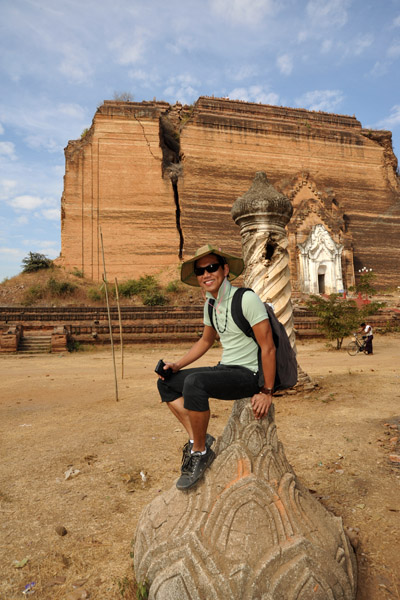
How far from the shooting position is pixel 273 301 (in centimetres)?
588

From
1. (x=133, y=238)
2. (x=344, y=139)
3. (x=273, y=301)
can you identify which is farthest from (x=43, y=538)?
(x=344, y=139)

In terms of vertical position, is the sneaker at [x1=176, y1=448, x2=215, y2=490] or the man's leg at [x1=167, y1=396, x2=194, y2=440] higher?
the man's leg at [x1=167, y1=396, x2=194, y2=440]

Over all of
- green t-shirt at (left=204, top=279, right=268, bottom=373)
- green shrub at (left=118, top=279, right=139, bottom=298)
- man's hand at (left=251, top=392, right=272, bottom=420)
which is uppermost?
green shrub at (left=118, top=279, right=139, bottom=298)

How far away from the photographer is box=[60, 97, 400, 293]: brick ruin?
2678 cm

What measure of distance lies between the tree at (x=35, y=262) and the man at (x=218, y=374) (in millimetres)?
24346

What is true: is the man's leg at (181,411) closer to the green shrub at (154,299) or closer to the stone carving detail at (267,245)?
the stone carving detail at (267,245)

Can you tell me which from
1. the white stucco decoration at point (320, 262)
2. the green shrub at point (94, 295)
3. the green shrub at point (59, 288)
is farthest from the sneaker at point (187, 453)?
the white stucco decoration at point (320, 262)

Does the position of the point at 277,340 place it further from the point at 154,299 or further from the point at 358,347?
the point at 154,299

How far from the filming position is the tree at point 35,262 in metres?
24.4

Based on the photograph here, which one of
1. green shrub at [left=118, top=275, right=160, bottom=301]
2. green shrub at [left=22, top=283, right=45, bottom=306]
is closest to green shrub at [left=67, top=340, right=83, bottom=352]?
green shrub at [left=118, top=275, right=160, bottom=301]

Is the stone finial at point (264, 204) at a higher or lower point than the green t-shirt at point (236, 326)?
higher

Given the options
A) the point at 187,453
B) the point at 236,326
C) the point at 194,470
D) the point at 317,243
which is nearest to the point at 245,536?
the point at 194,470

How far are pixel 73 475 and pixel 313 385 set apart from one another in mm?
4440

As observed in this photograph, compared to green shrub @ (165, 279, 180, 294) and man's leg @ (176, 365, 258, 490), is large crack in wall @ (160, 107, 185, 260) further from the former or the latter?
man's leg @ (176, 365, 258, 490)
